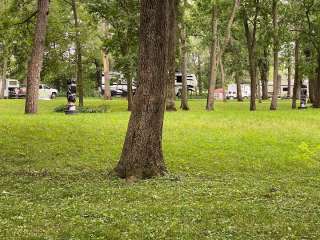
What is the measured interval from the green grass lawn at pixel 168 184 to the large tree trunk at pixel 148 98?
517mm

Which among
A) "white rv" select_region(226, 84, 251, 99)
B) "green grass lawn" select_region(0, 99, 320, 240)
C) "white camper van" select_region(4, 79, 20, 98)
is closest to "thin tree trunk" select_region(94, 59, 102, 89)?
"white camper van" select_region(4, 79, 20, 98)

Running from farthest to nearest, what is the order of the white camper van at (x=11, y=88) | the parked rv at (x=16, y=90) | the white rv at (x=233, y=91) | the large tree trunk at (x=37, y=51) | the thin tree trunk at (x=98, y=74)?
the white rv at (x=233, y=91), the thin tree trunk at (x=98, y=74), the white camper van at (x=11, y=88), the parked rv at (x=16, y=90), the large tree trunk at (x=37, y=51)

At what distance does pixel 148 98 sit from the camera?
11227 millimetres

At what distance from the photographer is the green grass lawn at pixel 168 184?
7020 millimetres

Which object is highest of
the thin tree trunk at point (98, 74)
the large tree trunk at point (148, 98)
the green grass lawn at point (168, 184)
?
the thin tree trunk at point (98, 74)

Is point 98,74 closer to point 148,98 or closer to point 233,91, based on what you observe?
point 233,91

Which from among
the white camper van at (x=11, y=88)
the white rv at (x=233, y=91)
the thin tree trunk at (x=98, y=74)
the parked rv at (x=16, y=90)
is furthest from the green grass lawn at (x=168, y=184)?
the white rv at (x=233, y=91)

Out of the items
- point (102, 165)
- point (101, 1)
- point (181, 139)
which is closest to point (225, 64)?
point (101, 1)

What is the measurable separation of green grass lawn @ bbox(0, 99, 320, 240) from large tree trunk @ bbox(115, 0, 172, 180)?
517mm

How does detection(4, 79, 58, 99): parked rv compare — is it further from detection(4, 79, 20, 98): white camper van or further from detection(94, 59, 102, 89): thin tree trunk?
detection(94, 59, 102, 89): thin tree trunk

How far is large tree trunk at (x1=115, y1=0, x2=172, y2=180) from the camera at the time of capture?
11.1 metres

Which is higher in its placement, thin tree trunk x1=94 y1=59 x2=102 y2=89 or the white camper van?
thin tree trunk x1=94 y1=59 x2=102 y2=89

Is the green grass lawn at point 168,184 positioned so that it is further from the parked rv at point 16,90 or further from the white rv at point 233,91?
the white rv at point 233,91

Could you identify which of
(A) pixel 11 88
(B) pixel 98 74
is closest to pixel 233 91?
(B) pixel 98 74
